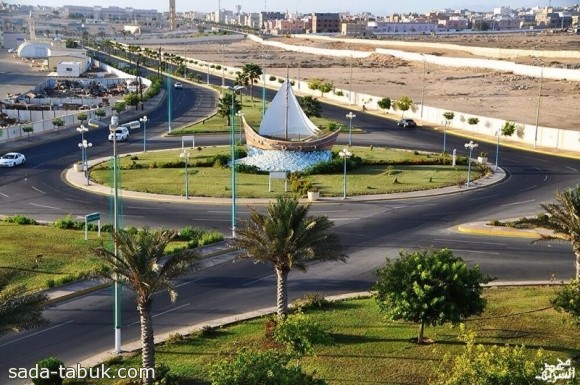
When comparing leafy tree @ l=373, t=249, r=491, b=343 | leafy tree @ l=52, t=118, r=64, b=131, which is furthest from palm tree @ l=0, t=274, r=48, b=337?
leafy tree @ l=52, t=118, r=64, b=131

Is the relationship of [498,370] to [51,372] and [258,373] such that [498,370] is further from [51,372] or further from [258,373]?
[51,372]

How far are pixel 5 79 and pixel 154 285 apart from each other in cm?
12145

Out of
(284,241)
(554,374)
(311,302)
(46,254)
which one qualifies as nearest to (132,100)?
(46,254)

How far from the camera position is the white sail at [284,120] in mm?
66125

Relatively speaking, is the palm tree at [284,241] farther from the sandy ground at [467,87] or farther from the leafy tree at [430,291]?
the sandy ground at [467,87]

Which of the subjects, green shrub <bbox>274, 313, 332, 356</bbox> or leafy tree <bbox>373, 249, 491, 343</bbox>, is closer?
green shrub <bbox>274, 313, 332, 356</bbox>

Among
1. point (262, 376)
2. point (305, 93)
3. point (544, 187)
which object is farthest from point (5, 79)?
point (262, 376)

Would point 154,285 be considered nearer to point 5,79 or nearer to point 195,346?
point 195,346

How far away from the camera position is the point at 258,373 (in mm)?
16312

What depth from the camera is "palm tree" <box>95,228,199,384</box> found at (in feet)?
72.4

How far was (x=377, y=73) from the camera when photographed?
15475 centimetres

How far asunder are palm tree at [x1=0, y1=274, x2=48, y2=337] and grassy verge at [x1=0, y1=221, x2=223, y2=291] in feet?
31.8

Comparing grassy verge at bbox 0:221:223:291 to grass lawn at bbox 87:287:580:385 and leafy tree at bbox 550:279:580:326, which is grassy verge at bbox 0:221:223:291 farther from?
leafy tree at bbox 550:279:580:326

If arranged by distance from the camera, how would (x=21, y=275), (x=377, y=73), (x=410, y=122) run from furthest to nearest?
1. (x=377, y=73)
2. (x=410, y=122)
3. (x=21, y=275)
